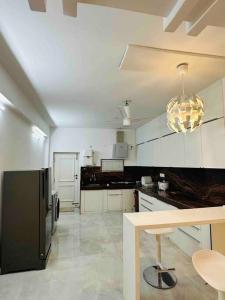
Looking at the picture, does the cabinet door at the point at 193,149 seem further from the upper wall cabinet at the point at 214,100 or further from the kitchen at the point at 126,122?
the upper wall cabinet at the point at 214,100

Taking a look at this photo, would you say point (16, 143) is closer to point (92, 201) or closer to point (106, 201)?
point (92, 201)

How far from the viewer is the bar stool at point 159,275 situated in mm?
2258

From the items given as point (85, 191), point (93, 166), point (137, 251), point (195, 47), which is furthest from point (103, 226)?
point (195, 47)

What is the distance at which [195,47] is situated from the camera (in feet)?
6.25

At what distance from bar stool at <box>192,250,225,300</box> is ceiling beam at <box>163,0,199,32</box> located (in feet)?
5.09

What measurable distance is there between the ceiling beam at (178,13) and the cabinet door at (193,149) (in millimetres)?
2326

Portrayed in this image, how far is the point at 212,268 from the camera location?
1374 mm

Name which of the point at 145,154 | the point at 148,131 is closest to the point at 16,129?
the point at 148,131

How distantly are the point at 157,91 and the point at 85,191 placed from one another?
3.62 m

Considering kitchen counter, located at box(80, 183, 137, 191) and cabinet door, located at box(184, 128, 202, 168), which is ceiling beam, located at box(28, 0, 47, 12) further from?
kitchen counter, located at box(80, 183, 137, 191)

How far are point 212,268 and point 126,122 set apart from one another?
8.45 feet

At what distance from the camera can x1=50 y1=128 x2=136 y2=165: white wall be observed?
20.0ft

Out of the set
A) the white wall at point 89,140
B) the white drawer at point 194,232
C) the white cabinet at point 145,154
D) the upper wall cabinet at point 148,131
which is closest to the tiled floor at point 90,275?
the white drawer at point 194,232

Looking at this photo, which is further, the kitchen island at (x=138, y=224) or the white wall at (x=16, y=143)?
the white wall at (x=16, y=143)
